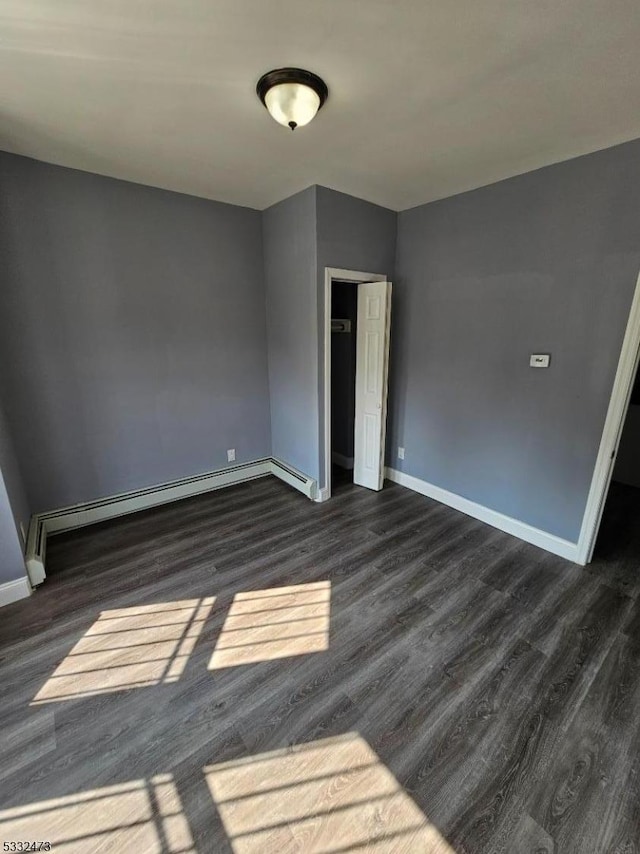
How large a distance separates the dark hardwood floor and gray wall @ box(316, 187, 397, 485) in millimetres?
1470

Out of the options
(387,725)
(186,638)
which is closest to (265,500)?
(186,638)

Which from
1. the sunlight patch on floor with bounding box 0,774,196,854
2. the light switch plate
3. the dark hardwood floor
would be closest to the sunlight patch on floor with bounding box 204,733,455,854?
the dark hardwood floor

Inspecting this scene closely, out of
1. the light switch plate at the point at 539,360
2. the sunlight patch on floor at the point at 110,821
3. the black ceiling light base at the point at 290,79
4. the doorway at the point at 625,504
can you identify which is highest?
the black ceiling light base at the point at 290,79

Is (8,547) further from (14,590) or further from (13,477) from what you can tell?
(13,477)

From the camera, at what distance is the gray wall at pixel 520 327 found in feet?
7.26

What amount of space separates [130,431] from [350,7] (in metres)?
3.00

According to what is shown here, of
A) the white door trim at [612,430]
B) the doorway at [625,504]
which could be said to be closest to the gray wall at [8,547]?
the white door trim at [612,430]

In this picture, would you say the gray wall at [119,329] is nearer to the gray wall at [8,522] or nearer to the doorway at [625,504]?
the gray wall at [8,522]

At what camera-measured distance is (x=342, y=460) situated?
435 centimetres

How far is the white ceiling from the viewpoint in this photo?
4.20 ft

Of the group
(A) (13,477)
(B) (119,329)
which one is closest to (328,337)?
(B) (119,329)

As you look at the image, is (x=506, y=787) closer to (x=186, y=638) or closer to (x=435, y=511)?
(x=186, y=638)

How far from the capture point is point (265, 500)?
137 inches

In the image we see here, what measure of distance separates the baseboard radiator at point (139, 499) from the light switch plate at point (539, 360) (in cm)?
207
